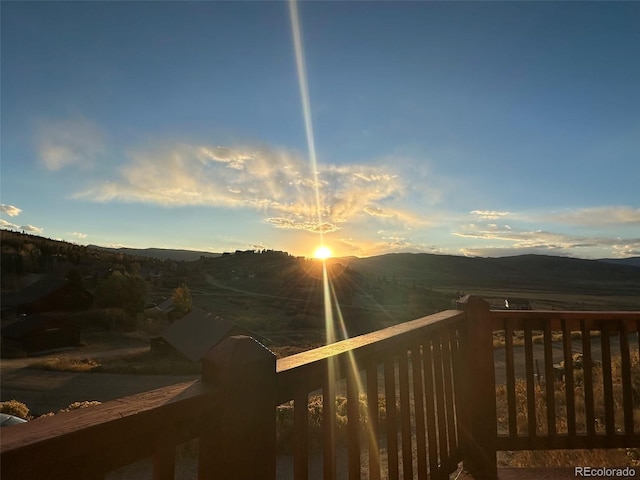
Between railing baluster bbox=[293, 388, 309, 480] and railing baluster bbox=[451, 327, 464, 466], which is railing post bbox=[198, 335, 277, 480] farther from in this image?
railing baluster bbox=[451, 327, 464, 466]

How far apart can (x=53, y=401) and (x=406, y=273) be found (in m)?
119

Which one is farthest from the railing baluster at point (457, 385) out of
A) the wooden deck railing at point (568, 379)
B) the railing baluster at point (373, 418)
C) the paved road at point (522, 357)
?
the paved road at point (522, 357)

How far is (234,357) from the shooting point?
49.9 inches

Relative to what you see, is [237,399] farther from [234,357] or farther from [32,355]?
[32,355]

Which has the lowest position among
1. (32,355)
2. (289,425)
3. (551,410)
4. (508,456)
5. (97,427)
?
(32,355)

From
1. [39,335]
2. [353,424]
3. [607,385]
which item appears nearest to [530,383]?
[607,385]

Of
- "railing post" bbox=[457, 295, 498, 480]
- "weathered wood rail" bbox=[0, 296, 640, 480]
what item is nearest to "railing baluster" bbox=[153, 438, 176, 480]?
"weathered wood rail" bbox=[0, 296, 640, 480]

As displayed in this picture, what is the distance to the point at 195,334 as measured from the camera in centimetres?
2312

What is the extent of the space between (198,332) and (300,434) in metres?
22.8

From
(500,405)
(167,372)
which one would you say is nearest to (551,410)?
(500,405)

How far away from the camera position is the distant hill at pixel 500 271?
10725 cm

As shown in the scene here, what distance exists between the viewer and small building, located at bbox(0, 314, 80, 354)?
2870 centimetres

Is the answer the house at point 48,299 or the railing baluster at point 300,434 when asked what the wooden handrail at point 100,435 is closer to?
the railing baluster at point 300,434

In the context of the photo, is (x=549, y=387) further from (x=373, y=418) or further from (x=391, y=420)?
(x=373, y=418)
